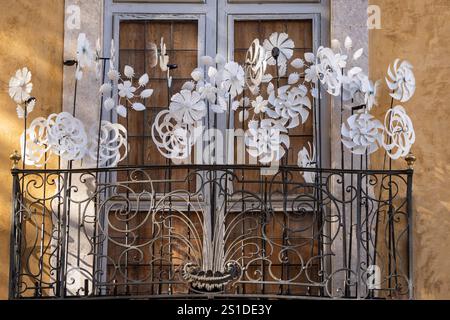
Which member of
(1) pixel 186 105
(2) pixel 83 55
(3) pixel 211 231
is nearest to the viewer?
(3) pixel 211 231

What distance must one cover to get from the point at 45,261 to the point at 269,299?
1.75 m

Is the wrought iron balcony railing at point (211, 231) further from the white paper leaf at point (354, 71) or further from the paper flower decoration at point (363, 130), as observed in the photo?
the white paper leaf at point (354, 71)

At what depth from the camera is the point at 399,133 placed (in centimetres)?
988

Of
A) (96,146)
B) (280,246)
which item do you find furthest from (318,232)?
Answer: (96,146)

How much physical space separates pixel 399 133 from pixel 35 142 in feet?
8.78

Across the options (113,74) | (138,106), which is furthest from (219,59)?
(113,74)

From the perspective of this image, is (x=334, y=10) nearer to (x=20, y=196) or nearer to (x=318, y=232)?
(x=318, y=232)

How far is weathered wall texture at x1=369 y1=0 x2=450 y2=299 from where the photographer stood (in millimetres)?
10039

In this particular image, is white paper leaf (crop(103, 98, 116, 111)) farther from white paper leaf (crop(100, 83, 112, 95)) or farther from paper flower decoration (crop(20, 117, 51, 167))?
paper flower decoration (crop(20, 117, 51, 167))

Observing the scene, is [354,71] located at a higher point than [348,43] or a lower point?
lower

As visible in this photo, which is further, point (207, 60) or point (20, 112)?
point (20, 112)

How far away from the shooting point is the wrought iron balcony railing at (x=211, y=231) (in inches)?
375

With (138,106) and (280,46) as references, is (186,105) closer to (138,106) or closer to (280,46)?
(138,106)

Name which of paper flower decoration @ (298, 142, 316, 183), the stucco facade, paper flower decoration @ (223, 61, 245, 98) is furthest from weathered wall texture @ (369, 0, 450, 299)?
paper flower decoration @ (223, 61, 245, 98)
